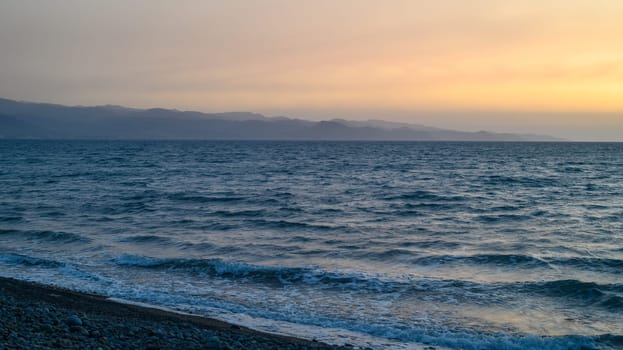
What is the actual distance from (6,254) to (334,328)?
12.4 m

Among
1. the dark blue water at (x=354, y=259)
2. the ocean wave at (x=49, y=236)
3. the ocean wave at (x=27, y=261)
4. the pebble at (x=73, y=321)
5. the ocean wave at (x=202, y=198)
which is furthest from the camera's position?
the ocean wave at (x=202, y=198)

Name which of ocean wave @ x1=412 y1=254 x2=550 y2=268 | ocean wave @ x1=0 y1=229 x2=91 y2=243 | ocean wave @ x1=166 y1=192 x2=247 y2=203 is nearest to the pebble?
ocean wave @ x1=412 y1=254 x2=550 y2=268

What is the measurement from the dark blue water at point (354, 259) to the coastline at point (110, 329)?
41.7 inches

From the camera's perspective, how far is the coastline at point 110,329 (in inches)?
314

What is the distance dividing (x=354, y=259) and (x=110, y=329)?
8920 mm

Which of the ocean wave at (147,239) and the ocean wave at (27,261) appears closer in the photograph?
the ocean wave at (27,261)

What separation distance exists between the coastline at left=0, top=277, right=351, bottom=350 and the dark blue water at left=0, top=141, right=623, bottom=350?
106 centimetres

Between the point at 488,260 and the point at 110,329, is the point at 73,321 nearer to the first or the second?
the point at 110,329

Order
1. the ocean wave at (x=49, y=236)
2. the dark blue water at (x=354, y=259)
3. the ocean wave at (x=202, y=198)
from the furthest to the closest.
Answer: the ocean wave at (x=202, y=198)
the ocean wave at (x=49, y=236)
the dark blue water at (x=354, y=259)

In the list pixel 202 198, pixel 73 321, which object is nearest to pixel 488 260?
pixel 73 321

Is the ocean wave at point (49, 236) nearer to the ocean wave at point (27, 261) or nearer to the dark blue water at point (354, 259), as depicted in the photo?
the dark blue water at point (354, 259)

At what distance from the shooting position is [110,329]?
8922 millimetres

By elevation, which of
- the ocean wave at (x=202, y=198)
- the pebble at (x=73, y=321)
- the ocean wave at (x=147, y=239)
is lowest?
the ocean wave at (x=147, y=239)

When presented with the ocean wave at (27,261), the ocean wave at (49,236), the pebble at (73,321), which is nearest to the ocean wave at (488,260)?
the pebble at (73,321)
